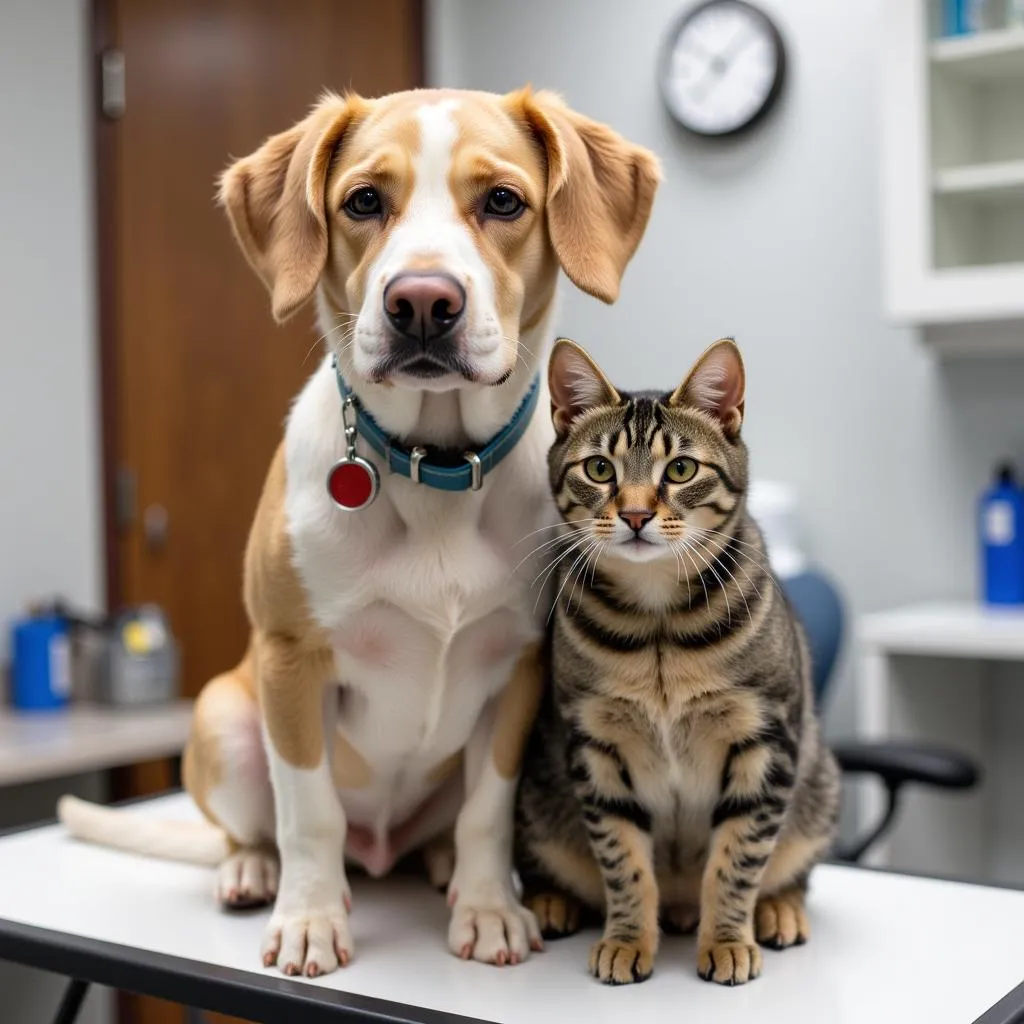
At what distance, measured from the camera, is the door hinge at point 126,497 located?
10.1ft

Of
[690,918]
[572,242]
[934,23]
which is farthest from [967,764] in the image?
[934,23]

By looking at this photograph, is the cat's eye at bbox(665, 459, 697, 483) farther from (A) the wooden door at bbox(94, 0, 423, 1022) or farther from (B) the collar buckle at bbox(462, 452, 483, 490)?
(A) the wooden door at bbox(94, 0, 423, 1022)

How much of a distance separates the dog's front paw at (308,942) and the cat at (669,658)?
0.22 metres

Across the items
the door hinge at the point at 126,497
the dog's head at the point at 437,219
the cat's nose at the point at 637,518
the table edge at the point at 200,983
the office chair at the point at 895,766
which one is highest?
the dog's head at the point at 437,219

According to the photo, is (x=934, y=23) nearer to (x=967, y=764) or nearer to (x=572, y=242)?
(x=967, y=764)

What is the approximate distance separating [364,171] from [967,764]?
1.37m

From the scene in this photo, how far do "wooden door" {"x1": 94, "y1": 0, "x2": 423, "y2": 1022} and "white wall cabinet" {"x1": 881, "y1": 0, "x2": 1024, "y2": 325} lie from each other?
4.40ft

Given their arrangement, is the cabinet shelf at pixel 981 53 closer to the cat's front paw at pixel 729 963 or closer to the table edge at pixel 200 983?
the cat's front paw at pixel 729 963

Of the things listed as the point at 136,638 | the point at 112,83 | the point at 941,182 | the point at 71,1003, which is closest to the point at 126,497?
the point at 136,638

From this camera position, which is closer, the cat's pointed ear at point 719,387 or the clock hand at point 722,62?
the cat's pointed ear at point 719,387

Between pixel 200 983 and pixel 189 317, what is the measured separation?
7.64ft

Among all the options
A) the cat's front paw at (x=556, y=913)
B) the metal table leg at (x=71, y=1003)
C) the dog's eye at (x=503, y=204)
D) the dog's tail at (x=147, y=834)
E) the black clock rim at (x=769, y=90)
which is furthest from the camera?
the black clock rim at (x=769, y=90)

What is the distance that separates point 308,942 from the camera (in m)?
1.11

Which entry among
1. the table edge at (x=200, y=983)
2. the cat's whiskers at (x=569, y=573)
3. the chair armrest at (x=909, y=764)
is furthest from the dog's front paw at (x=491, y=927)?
the chair armrest at (x=909, y=764)
